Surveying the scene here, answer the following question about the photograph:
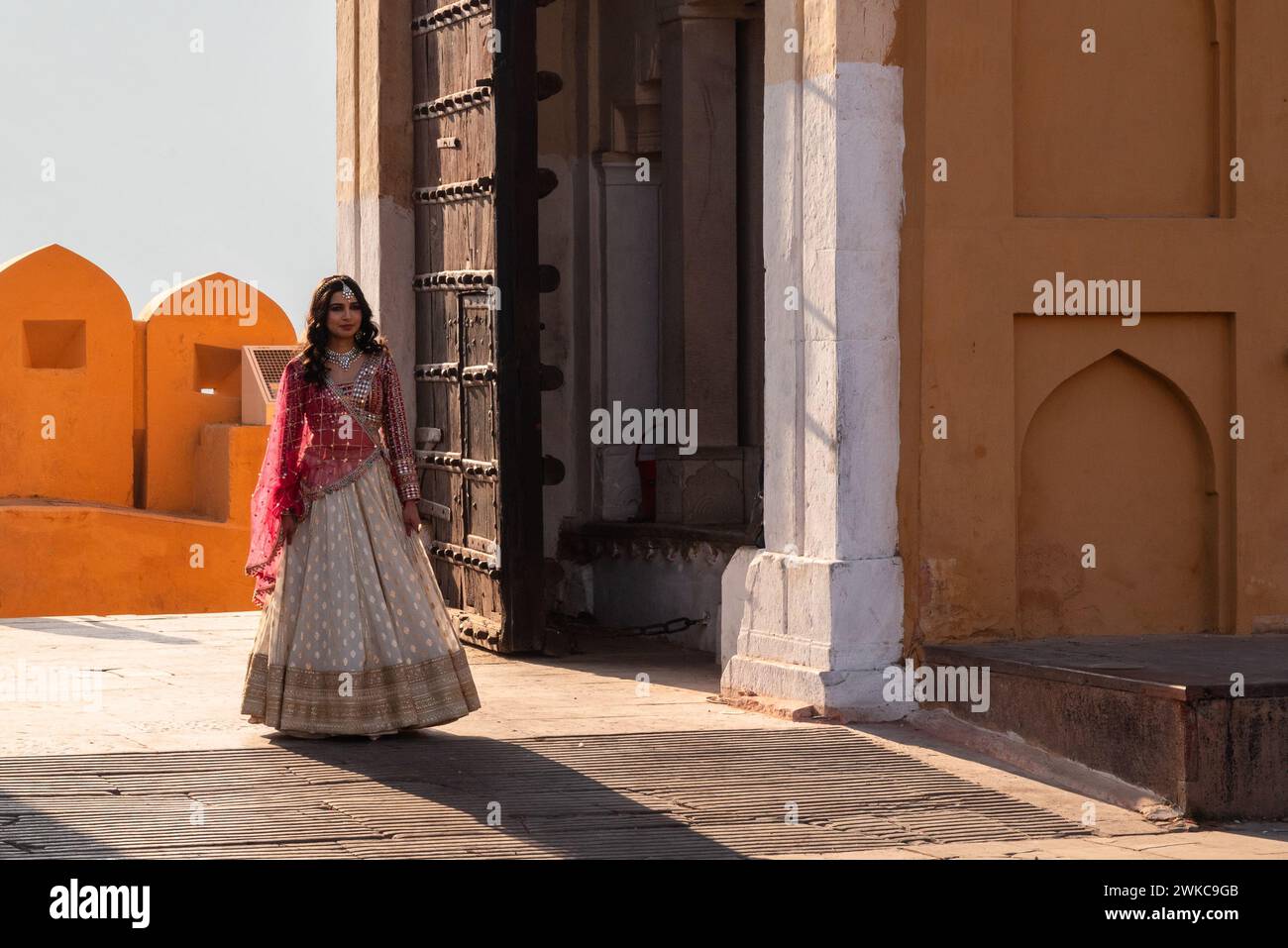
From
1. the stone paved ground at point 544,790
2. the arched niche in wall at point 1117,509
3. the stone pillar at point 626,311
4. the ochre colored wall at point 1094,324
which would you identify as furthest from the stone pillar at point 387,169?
the arched niche in wall at point 1117,509

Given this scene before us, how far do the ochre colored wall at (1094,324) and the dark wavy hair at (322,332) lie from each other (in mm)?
→ 2148

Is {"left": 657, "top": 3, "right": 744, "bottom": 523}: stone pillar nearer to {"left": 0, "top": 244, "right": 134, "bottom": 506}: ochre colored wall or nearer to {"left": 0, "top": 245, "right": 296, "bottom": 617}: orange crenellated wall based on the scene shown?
{"left": 0, "top": 245, "right": 296, "bottom": 617}: orange crenellated wall

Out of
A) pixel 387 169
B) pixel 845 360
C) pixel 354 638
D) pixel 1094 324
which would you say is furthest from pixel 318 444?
pixel 387 169

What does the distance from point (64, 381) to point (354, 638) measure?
40.3ft

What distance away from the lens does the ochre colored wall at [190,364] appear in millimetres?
19859

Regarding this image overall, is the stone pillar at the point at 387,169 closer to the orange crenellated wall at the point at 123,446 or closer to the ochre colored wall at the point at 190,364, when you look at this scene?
the orange crenellated wall at the point at 123,446

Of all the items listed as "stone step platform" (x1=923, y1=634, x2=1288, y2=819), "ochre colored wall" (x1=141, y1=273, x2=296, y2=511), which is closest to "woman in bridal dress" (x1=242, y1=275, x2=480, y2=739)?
"stone step platform" (x1=923, y1=634, x2=1288, y2=819)

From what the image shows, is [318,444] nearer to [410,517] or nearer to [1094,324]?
[410,517]

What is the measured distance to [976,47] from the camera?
335 inches

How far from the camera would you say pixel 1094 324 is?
28.3 ft

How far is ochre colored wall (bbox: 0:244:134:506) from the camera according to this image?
62.3ft

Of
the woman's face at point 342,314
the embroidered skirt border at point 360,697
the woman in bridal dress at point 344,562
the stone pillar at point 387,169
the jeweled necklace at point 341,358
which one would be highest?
the stone pillar at point 387,169

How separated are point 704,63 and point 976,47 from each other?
3.34 m

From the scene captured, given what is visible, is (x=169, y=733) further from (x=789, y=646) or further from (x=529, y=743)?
(x=789, y=646)
